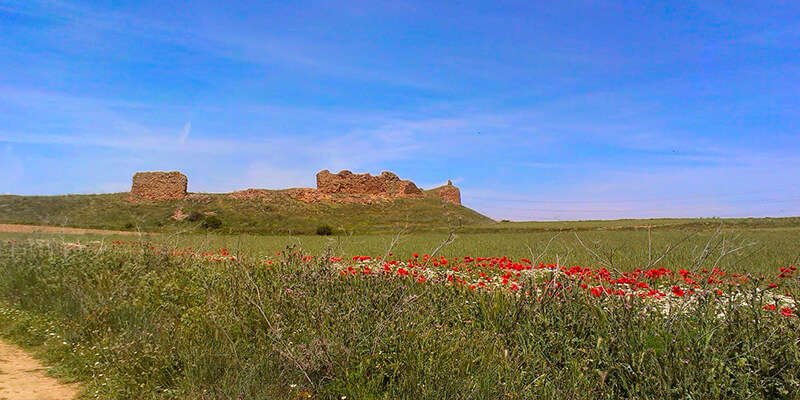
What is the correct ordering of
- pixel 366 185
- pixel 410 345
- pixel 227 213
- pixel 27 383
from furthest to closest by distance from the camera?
pixel 366 185 < pixel 227 213 < pixel 27 383 < pixel 410 345

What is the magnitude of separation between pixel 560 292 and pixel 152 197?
6268 centimetres

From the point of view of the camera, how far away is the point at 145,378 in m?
4.39

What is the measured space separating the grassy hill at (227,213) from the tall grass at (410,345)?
35095mm

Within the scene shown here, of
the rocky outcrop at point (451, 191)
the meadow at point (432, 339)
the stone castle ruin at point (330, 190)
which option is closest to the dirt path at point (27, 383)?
the meadow at point (432, 339)

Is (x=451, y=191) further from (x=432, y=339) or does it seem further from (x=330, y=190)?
(x=432, y=339)

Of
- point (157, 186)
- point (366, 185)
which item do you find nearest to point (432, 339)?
point (157, 186)

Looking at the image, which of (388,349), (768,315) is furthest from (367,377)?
(768,315)

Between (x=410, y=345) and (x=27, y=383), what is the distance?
3901 millimetres

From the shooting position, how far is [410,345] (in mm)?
4098

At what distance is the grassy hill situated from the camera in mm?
44344

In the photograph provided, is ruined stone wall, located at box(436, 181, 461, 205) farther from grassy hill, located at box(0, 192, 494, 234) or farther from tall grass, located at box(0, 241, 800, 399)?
tall grass, located at box(0, 241, 800, 399)

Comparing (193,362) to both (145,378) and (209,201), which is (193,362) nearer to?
(145,378)

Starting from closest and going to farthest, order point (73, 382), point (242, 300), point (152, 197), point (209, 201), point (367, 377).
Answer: point (367, 377) < point (73, 382) < point (242, 300) < point (209, 201) < point (152, 197)

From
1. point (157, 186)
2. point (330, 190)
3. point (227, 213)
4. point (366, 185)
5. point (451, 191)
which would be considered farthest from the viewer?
point (451, 191)
